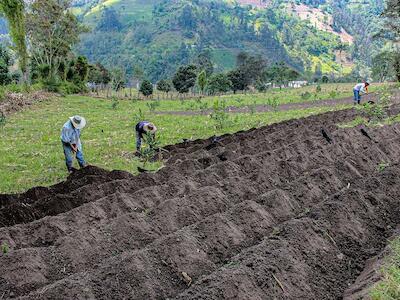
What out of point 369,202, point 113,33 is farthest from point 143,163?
point 113,33

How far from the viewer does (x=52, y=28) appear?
47719 millimetres

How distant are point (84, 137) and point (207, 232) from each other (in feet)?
44.0

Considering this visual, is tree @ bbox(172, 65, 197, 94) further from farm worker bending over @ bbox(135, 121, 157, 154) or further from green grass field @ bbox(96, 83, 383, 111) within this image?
farm worker bending over @ bbox(135, 121, 157, 154)

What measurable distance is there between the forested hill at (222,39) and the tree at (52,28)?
64719 mm

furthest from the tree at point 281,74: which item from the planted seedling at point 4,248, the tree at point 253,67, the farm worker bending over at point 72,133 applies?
the planted seedling at point 4,248

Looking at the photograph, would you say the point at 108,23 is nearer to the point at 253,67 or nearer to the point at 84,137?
the point at 253,67

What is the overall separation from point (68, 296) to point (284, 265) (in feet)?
8.03

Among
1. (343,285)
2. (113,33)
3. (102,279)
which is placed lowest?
(343,285)

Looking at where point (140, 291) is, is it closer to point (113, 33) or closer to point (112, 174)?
point (112, 174)

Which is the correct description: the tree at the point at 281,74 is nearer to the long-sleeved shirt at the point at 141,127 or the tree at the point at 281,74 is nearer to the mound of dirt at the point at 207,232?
the long-sleeved shirt at the point at 141,127

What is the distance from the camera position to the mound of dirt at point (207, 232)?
211 inches

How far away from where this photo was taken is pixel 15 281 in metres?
5.70

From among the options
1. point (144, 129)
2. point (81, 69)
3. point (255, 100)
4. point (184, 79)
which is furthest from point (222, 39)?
point (144, 129)

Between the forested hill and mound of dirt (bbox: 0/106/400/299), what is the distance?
4229 inches
